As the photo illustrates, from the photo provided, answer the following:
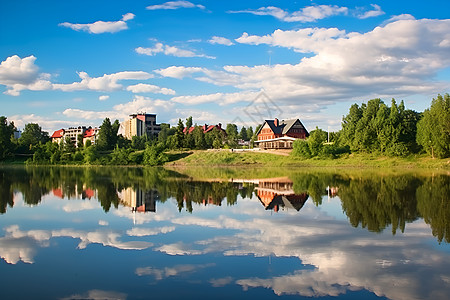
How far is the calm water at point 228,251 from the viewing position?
7.41 metres

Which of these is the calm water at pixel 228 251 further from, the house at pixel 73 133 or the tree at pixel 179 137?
the house at pixel 73 133

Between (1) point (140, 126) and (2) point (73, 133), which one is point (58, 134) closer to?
(2) point (73, 133)

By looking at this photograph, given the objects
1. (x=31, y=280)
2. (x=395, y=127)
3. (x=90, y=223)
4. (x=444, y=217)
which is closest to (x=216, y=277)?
(x=31, y=280)

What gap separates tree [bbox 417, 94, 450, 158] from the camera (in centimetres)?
5175

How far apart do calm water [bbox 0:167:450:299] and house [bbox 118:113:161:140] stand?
114 metres

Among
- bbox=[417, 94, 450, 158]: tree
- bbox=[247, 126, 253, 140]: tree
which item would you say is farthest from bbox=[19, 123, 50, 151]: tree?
bbox=[417, 94, 450, 158]: tree

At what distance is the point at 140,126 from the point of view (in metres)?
131

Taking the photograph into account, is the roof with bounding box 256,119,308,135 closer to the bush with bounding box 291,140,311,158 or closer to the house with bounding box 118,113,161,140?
the bush with bounding box 291,140,311,158

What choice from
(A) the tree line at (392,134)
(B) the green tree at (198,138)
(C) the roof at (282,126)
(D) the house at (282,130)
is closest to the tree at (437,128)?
(A) the tree line at (392,134)

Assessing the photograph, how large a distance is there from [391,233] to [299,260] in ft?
14.5

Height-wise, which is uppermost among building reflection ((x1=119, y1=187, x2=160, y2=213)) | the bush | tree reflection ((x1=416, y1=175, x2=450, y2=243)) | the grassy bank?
the bush

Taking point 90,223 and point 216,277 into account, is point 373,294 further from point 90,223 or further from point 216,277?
point 90,223

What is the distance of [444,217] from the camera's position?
14305mm

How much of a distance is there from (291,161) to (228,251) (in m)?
56.9
